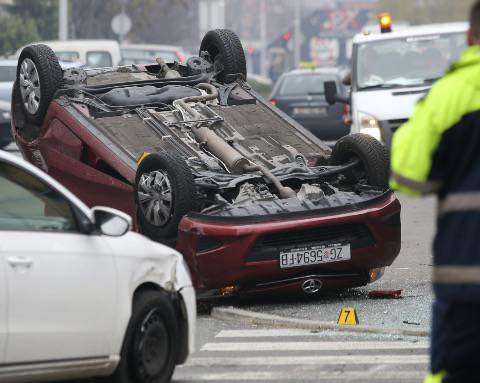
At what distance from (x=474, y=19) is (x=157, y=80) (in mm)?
8052

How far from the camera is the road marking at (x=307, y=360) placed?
8.38m

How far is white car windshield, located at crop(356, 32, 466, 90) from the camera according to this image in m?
19.7

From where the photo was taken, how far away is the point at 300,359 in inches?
336

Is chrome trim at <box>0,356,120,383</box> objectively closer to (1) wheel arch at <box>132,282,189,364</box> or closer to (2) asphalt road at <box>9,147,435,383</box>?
(1) wheel arch at <box>132,282,189,364</box>

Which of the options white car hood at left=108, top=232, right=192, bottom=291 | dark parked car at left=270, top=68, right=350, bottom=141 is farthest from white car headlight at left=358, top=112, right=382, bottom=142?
white car hood at left=108, top=232, right=192, bottom=291

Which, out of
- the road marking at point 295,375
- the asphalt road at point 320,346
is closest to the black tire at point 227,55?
the asphalt road at point 320,346

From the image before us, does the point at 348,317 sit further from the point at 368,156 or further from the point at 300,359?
the point at 368,156

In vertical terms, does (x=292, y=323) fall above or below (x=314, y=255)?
below

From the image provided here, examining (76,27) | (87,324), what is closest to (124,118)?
(87,324)

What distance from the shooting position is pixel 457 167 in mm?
4680

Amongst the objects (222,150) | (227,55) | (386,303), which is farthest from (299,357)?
(227,55)

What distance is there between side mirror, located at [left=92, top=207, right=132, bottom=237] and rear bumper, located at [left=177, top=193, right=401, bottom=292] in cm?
271

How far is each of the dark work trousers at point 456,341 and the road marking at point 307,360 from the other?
12.3 feet

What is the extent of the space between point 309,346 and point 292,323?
26.2 inches
